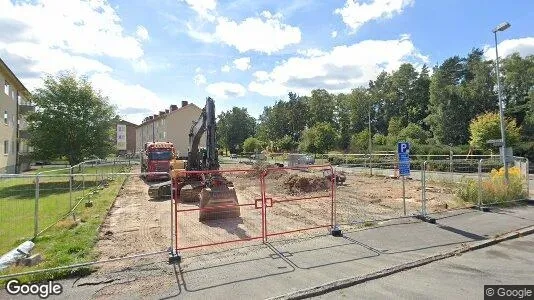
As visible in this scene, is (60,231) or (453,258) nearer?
(453,258)

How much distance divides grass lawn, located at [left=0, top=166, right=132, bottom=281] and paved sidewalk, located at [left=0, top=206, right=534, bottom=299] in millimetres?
1251

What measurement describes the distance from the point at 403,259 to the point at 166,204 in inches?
464

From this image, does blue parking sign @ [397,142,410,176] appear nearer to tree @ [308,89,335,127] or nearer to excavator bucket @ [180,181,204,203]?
excavator bucket @ [180,181,204,203]

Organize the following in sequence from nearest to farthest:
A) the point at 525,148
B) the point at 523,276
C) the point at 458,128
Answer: the point at 523,276
the point at 525,148
the point at 458,128

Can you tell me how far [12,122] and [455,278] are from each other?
4364 cm

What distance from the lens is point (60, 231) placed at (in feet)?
36.8

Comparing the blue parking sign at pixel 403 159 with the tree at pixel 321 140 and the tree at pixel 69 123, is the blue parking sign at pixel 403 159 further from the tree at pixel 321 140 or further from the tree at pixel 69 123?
the tree at pixel 321 140

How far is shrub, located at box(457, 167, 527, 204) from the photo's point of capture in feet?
47.3

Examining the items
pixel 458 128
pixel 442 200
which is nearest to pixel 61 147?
pixel 442 200

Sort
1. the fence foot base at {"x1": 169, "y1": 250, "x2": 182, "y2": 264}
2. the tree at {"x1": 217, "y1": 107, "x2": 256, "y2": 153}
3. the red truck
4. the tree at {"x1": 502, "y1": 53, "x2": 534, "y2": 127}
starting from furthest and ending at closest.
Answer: the tree at {"x1": 217, "y1": 107, "x2": 256, "y2": 153}, the tree at {"x1": 502, "y1": 53, "x2": 534, "y2": 127}, the red truck, the fence foot base at {"x1": 169, "y1": 250, "x2": 182, "y2": 264}

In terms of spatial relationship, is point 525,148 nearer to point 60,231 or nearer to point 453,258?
point 453,258

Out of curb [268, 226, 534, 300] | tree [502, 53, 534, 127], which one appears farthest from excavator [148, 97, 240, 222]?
tree [502, 53, 534, 127]

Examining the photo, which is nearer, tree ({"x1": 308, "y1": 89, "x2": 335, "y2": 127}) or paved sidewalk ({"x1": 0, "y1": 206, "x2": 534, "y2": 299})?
paved sidewalk ({"x1": 0, "y1": 206, "x2": 534, "y2": 299})

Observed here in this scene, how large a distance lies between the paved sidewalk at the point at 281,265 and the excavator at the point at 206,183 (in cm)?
169
